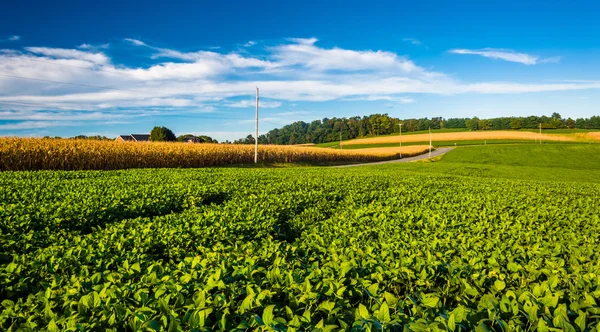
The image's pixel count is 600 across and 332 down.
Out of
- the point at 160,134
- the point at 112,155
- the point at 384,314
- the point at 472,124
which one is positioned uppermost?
the point at 472,124

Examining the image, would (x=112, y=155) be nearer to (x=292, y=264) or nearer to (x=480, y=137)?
(x=292, y=264)

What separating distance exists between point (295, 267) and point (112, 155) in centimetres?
3479

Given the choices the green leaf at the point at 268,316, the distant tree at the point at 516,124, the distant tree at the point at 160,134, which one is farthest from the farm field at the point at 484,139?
the green leaf at the point at 268,316

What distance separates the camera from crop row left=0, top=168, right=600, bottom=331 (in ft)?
9.07

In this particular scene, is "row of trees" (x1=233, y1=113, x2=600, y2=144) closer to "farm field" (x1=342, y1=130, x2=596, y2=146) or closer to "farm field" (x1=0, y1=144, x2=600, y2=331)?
"farm field" (x1=342, y1=130, x2=596, y2=146)

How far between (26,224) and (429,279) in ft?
25.2

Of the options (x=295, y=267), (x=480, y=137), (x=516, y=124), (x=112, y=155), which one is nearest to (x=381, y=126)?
(x=480, y=137)

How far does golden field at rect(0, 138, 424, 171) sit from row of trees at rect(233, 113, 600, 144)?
102 metres

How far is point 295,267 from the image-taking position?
15.8ft

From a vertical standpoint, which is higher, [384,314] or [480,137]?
[480,137]

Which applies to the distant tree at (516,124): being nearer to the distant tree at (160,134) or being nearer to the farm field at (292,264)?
the distant tree at (160,134)

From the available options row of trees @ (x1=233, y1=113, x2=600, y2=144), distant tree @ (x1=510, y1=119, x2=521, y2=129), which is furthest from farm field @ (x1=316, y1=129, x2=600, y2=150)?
distant tree @ (x1=510, y1=119, x2=521, y2=129)

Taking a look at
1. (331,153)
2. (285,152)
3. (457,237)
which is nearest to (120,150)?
(285,152)

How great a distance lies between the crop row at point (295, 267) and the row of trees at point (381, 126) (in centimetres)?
14253
